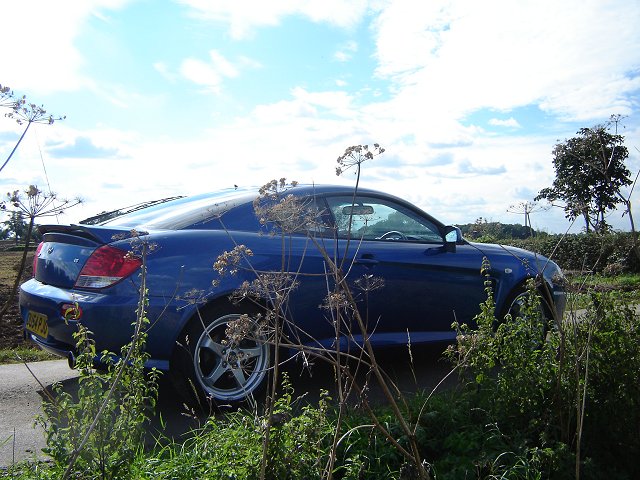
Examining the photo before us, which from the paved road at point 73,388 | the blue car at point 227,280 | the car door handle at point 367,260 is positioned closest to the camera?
the paved road at point 73,388

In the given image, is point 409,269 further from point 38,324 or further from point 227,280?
point 38,324

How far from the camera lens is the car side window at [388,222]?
4.89 metres

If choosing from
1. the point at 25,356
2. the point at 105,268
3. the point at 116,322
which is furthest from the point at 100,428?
the point at 25,356

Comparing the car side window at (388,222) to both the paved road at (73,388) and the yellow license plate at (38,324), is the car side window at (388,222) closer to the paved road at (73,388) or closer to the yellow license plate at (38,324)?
the paved road at (73,388)

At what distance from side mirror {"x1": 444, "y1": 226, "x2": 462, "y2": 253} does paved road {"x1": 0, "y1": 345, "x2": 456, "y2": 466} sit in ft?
3.42

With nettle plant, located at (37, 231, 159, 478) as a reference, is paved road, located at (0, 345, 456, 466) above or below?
below

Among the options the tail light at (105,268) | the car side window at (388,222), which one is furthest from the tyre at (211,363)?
the car side window at (388,222)

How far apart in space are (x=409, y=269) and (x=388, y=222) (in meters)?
0.46

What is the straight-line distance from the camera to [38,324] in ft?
14.1

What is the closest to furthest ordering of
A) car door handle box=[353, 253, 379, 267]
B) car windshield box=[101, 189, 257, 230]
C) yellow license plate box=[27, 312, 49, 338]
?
yellow license plate box=[27, 312, 49, 338], car windshield box=[101, 189, 257, 230], car door handle box=[353, 253, 379, 267]

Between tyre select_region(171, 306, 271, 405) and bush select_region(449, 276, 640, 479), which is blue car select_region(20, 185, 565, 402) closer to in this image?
tyre select_region(171, 306, 271, 405)

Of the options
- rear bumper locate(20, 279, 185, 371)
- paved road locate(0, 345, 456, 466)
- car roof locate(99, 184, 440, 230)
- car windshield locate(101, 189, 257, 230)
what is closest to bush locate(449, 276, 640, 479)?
paved road locate(0, 345, 456, 466)

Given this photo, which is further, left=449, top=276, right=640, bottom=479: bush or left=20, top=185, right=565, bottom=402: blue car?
left=20, top=185, right=565, bottom=402: blue car

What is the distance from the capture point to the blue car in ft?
12.7
